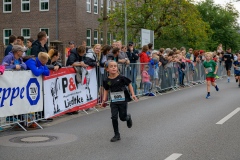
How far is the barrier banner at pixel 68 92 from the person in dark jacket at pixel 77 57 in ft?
0.96

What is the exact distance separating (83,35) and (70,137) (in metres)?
33.3

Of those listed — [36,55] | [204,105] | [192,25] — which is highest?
[192,25]

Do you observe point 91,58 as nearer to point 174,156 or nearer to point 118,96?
point 118,96

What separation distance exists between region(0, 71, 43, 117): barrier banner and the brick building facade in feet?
98.8

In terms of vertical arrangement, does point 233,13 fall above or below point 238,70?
above

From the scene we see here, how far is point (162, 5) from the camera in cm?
3706

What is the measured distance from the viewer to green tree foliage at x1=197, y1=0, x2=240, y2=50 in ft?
230

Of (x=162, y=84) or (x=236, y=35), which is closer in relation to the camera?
(x=162, y=84)

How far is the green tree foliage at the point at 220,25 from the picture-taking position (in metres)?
70.1

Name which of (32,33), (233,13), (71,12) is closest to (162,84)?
(71,12)

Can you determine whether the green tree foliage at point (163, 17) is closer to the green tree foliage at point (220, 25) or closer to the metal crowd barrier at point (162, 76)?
the metal crowd barrier at point (162, 76)

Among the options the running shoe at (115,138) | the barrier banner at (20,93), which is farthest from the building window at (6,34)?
the running shoe at (115,138)

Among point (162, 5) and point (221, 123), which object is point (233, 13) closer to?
point (162, 5)

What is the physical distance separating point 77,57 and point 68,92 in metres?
1.39
